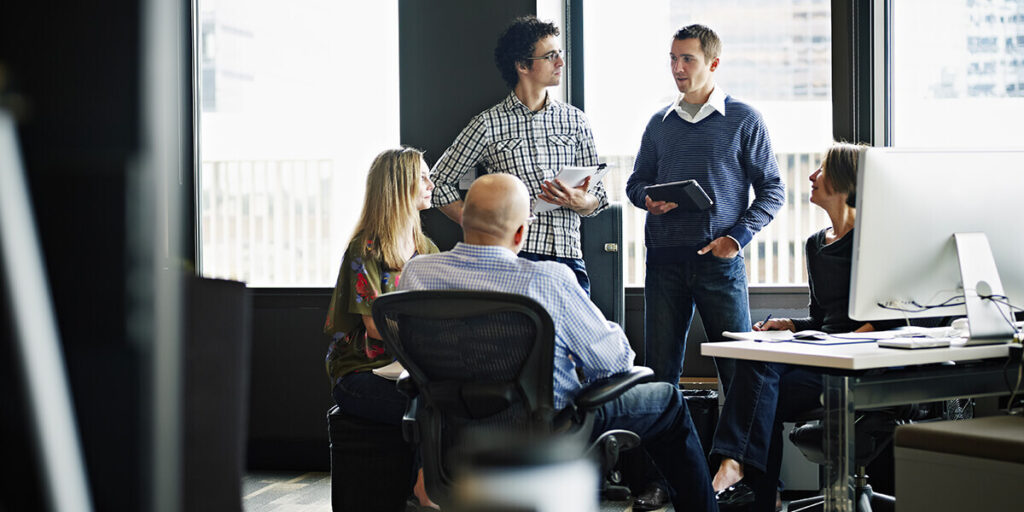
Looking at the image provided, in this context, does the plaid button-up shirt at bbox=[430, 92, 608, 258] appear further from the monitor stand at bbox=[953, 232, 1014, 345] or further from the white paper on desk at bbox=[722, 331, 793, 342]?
the monitor stand at bbox=[953, 232, 1014, 345]

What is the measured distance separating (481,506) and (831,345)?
1038mm

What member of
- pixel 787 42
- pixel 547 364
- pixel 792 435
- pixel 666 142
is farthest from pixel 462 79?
pixel 547 364

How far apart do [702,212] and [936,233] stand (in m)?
1.22

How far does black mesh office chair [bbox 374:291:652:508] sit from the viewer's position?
1.88 meters

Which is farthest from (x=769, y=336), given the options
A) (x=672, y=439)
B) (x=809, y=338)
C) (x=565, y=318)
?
(x=565, y=318)

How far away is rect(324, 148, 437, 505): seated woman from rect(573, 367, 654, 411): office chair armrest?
745 millimetres

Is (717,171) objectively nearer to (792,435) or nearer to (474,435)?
(792,435)

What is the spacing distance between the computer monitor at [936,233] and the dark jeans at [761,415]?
2.19 feet

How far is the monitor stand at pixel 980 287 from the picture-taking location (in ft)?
7.08

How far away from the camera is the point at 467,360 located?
1936 millimetres

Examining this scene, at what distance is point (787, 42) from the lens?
4.05m

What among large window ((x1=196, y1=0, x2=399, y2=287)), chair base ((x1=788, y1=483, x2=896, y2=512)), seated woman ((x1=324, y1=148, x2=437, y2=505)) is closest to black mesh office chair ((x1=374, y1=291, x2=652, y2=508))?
seated woman ((x1=324, y1=148, x2=437, y2=505))

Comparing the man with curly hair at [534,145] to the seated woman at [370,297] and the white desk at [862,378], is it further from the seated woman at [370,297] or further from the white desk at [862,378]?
the white desk at [862,378]

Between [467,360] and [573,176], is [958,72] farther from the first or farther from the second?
[467,360]
